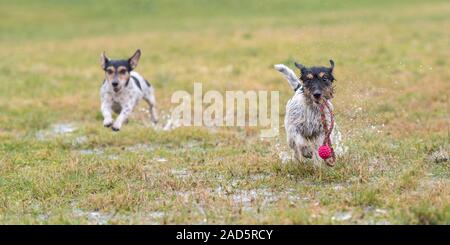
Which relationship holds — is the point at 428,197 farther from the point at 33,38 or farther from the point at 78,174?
the point at 33,38

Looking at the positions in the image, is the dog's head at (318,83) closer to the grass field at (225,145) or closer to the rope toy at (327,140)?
the rope toy at (327,140)

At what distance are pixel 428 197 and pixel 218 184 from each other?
2.78 metres

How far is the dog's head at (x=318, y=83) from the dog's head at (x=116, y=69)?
14.3 feet

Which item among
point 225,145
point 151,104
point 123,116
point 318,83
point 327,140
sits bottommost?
point 225,145

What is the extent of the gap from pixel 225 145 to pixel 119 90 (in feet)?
7.44

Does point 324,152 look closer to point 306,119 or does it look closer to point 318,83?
point 306,119

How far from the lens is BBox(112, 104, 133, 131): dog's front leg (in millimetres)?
12711

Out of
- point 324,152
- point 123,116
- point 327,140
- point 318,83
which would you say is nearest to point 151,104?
point 123,116

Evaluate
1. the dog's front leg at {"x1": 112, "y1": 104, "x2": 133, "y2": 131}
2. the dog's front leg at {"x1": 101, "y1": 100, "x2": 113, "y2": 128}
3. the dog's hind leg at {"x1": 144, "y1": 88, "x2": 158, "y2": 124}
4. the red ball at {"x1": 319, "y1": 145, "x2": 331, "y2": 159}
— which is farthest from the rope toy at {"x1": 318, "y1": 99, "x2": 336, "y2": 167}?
the dog's hind leg at {"x1": 144, "y1": 88, "x2": 158, "y2": 124}

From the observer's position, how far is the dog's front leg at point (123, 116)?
12711 millimetres

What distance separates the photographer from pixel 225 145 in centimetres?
1294

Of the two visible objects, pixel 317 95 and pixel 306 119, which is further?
pixel 306 119

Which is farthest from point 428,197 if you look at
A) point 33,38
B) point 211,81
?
point 33,38

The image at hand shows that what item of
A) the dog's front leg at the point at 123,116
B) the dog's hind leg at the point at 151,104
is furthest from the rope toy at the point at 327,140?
the dog's hind leg at the point at 151,104
